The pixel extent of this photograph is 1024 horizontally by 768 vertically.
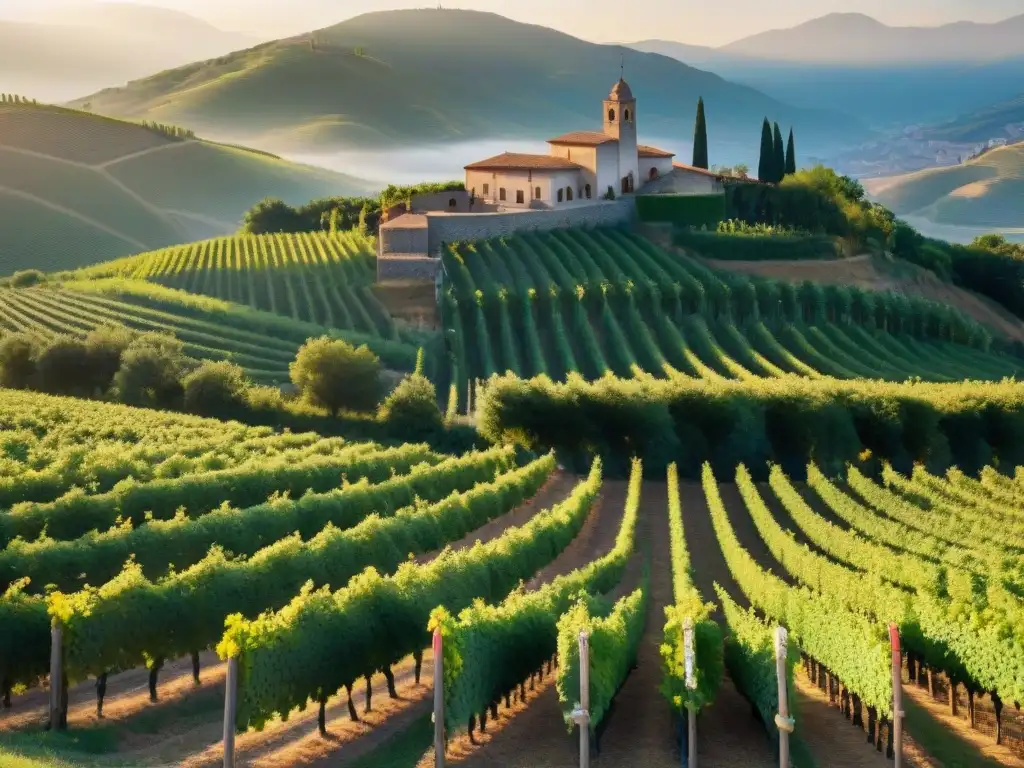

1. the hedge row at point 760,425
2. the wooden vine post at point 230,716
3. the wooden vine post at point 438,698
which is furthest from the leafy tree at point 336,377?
the wooden vine post at point 230,716

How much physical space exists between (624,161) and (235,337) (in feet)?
115

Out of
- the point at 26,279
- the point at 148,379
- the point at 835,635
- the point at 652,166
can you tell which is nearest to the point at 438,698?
the point at 835,635

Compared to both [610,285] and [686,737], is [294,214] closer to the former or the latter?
[610,285]

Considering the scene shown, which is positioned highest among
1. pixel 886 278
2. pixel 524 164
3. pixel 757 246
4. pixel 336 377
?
pixel 524 164

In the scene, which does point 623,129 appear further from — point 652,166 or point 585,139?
point 652,166

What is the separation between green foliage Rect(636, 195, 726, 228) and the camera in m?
80.4

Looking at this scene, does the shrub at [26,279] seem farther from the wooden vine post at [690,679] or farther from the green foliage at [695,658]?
the wooden vine post at [690,679]

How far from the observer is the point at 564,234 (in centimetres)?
7512

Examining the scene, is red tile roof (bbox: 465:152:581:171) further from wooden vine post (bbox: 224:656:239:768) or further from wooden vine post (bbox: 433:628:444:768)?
wooden vine post (bbox: 224:656:239:768)

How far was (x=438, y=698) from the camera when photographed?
14.7 metres

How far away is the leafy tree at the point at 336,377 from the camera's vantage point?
4612 centimetres

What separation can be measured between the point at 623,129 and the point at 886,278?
20.1 metres

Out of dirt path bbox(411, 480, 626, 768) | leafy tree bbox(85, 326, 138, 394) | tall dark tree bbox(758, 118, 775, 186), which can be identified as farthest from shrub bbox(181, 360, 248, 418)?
tall dark tree bbox(758, 118, 775, 186)

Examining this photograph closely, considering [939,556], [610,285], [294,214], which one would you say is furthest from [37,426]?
[294,214]
